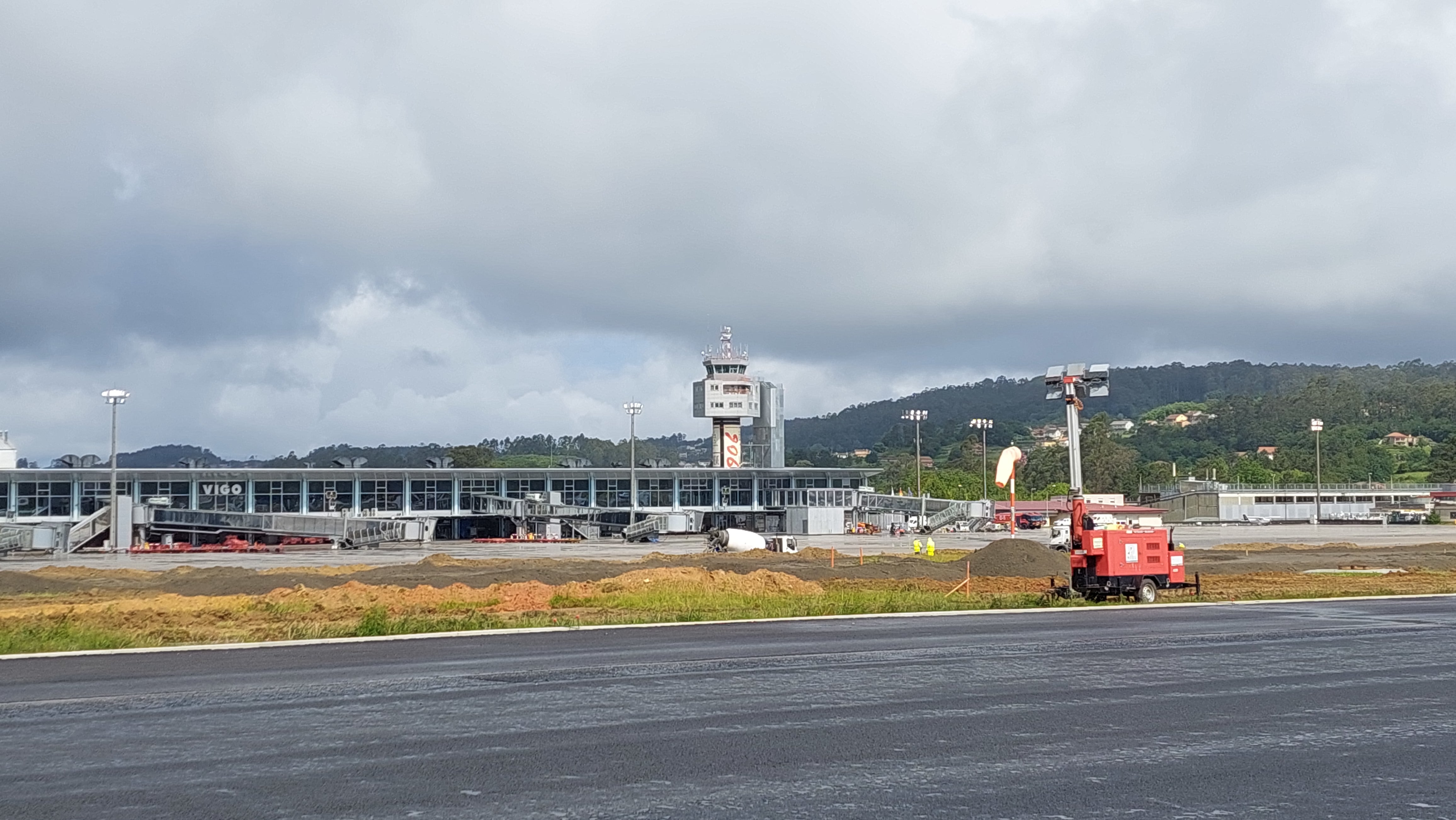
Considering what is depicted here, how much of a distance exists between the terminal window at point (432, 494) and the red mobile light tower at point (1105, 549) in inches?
3597

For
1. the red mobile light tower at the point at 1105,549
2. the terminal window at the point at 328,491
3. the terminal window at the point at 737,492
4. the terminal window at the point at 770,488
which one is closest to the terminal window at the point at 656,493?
the terminal window at the point at 737,492

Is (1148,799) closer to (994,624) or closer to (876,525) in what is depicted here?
(994,624)

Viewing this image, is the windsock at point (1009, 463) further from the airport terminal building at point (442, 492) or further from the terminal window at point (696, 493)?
the terminal window at point (696, 493)

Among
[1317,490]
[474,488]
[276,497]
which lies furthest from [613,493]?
[1317,490]

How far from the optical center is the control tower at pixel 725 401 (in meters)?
151

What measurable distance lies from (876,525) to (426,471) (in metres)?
44.2

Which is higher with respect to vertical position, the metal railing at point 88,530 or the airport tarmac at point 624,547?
the metal railing at point 88,530

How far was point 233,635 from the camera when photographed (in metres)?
25.3

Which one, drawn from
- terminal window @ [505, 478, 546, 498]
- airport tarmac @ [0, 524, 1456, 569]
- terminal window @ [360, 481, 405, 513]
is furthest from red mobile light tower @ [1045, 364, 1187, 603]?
terminal window @ [360, 481, 405, 513]

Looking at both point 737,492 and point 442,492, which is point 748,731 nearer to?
point 442,492

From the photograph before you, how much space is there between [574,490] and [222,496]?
3430cm

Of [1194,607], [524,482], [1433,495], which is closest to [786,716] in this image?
[1194,607]

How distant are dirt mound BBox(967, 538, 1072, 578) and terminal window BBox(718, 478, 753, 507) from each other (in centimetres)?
7748

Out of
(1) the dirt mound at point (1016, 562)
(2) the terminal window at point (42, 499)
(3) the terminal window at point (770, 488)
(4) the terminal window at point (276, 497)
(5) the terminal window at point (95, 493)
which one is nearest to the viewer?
(1) the dirt mound at point (1016, 562)
